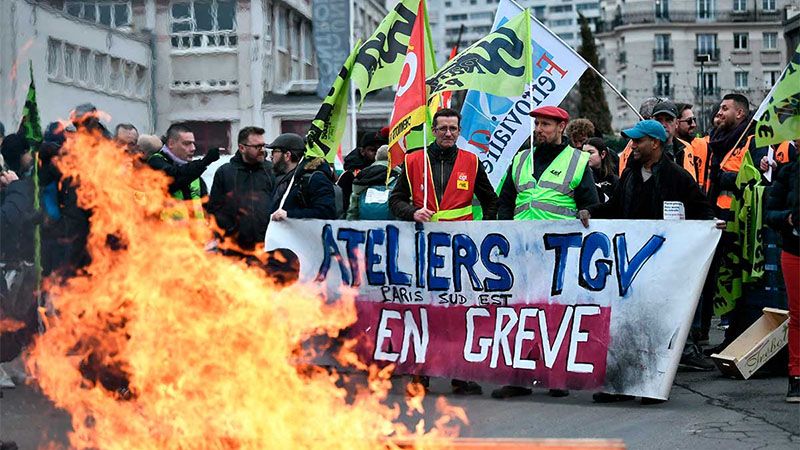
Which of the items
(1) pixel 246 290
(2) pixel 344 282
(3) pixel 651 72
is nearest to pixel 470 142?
(2) pixel 344 282

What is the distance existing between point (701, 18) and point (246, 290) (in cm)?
8625

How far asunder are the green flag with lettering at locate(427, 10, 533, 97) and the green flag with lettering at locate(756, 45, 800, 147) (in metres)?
1.93

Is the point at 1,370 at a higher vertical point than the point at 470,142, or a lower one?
lower

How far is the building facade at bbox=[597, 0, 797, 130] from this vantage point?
8131 centimetres

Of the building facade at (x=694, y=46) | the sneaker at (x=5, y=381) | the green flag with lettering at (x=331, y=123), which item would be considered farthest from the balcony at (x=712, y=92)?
the sneaker at (x=5, y=381)

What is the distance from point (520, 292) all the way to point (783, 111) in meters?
2.16

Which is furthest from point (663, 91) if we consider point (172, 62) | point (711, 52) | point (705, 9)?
point (172, 62)

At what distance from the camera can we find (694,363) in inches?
352

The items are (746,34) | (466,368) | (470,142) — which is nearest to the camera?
(466,368)

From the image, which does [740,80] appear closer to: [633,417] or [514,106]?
[514,106]

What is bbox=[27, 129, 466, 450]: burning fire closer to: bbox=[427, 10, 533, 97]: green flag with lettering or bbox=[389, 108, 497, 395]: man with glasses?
bbox=[389, 108, 497, 395]: man with glasses

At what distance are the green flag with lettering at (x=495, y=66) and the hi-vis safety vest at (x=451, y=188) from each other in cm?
60

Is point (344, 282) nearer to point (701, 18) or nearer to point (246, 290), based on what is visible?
point (246, 290)

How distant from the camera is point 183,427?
544 cm
